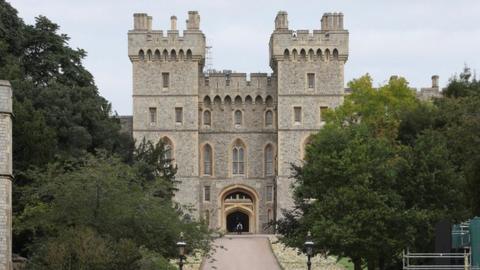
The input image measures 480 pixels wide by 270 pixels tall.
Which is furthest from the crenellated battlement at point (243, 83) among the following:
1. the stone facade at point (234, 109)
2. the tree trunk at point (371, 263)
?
the tree trunk at point (371, 263)

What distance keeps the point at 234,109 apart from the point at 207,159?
3391mm

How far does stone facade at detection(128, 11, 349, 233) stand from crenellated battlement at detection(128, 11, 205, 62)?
59mm

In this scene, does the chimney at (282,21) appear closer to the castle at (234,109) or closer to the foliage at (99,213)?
the castle at (234,109)

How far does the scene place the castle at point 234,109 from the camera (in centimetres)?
7762

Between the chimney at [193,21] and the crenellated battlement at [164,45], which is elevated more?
the chimney at [193,21]

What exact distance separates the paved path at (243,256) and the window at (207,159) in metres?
12.4

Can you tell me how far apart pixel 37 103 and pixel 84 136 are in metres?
2.32

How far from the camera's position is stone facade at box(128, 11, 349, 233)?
77.6 metres

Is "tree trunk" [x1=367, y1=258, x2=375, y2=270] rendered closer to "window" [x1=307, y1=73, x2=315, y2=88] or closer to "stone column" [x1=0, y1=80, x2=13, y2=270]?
"stone column" [x1=0, y1=80, x2=13, y2=270]

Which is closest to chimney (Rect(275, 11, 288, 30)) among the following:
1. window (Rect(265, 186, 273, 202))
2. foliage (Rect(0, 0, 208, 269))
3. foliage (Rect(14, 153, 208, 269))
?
window (Rect(265, 186, 273, 202))

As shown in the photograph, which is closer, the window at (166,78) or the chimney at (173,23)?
the window at (166,78)

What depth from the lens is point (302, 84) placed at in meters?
78.0

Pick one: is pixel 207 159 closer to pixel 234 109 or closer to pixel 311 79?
pixel 234 109

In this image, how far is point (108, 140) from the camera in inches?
2191
